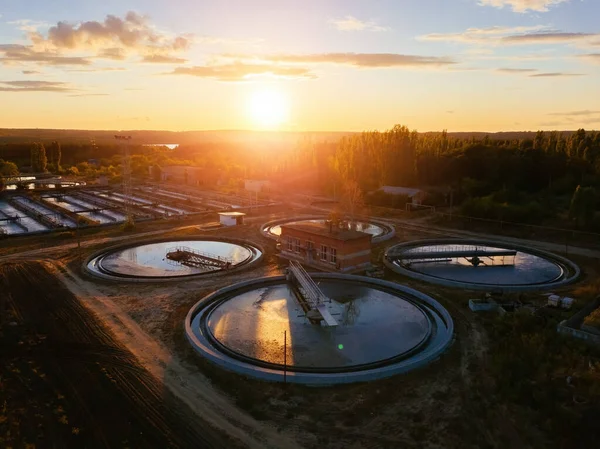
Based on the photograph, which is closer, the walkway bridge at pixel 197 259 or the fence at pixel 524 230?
the walkway bridge at pixel 197 259

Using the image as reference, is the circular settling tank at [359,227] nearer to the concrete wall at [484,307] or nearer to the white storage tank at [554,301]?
the concrete wall at [484,307]

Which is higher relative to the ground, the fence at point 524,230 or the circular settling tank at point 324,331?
the fence at point 524,230

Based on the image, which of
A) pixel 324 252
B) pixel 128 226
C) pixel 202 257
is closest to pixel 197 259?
pixel 202 257


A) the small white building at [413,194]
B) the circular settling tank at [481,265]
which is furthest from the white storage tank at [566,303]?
the small white building at [413,194]

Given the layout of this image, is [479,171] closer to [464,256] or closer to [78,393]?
[464,256]

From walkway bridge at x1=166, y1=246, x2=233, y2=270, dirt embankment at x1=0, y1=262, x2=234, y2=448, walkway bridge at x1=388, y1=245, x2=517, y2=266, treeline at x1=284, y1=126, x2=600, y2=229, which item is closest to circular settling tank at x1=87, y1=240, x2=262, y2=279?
walkway bridge at x1=166, y1=246, x2=233, y2=270

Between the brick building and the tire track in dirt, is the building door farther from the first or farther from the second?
the tire track in dirt

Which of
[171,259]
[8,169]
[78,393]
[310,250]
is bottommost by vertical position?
[78,393]
